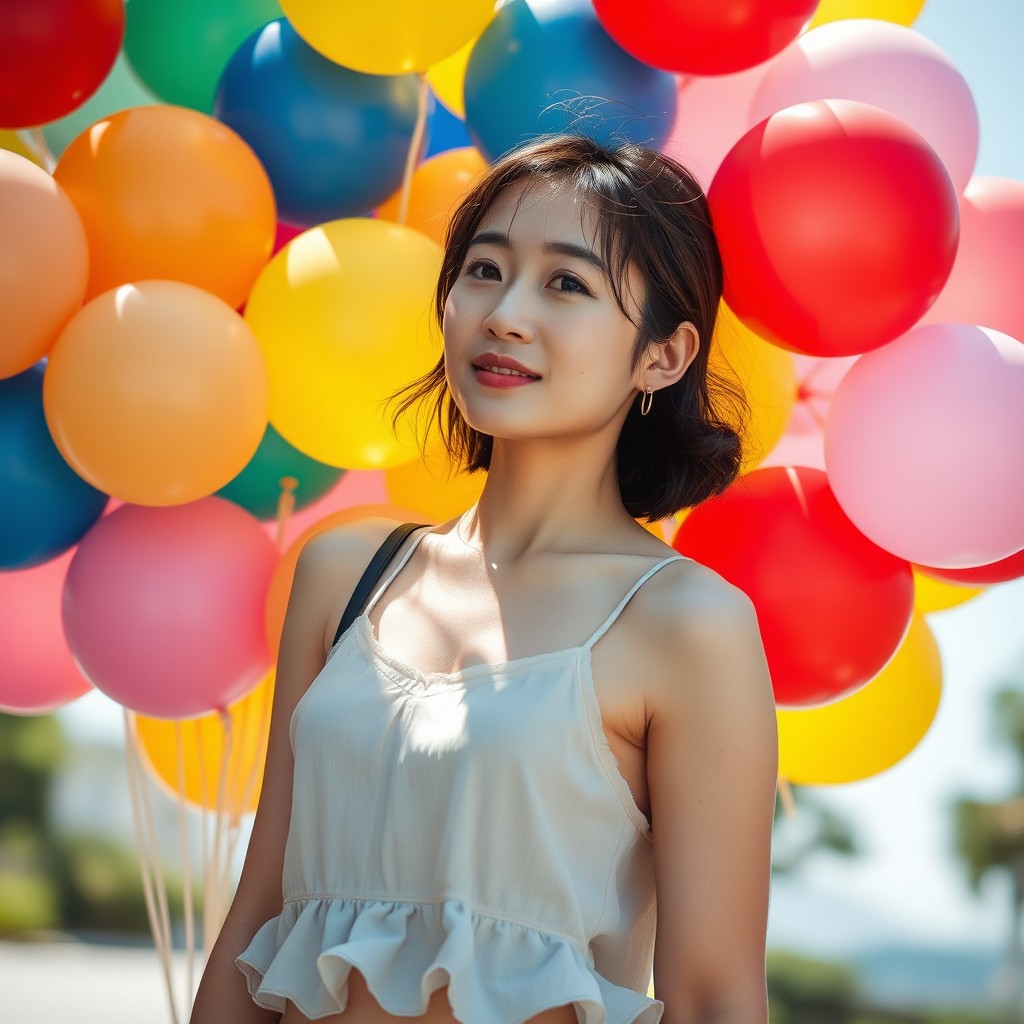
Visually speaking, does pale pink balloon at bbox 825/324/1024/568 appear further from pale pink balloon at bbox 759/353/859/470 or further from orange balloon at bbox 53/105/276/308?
orange balloon at bbox 53/105/276/308

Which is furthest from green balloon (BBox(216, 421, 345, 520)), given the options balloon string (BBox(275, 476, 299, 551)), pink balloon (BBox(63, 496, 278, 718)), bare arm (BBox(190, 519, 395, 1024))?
bare arm (BBox(190, 519, 395, 1024))

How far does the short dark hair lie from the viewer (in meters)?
1.51

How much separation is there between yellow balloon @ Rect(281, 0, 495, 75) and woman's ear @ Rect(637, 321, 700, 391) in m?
0.75

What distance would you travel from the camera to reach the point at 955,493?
Answer: 174cm

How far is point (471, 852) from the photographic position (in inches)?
51.1

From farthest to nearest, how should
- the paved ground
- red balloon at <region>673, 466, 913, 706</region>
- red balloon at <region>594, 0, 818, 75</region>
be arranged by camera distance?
→ the paved ground
red balloon at <region>594, 0, 818, 75</region>
red balloon at <region>673, 466, 913, 706</region>

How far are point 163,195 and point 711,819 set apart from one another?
1308 mm

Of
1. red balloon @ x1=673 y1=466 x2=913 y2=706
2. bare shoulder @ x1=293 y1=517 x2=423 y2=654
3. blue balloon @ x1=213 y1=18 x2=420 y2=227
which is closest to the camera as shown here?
bare shoulder @ x1=293 y1=517 x2=423 y2=654

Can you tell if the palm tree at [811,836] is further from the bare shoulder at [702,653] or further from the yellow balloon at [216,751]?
the bare shoulder at [702,653]

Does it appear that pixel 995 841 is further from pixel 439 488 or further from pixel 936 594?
pixel 439 488

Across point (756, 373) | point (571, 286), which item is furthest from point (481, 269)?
point (756, 373)

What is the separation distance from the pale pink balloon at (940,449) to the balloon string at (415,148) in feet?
2.77

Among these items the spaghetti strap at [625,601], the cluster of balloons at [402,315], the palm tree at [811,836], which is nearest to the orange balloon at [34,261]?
the cluster of balloons at [402,315]

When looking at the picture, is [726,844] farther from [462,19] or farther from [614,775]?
[462,19]
